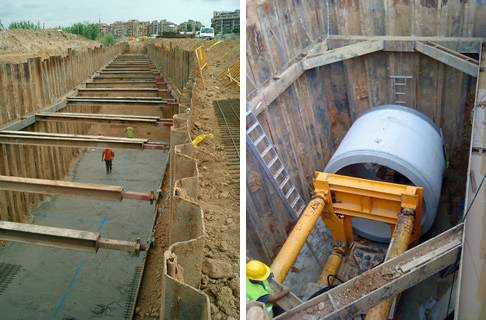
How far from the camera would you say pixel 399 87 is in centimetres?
980

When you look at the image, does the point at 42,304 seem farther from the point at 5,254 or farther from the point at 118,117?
the point at 118,117

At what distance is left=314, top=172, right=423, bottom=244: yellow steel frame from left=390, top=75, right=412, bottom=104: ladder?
12.7ft

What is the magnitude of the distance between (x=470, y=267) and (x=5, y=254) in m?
5.90

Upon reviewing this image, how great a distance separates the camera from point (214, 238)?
→ 5.37 metres

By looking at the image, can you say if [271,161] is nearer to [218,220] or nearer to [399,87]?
[218,220]

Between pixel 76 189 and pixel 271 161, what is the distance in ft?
11.1

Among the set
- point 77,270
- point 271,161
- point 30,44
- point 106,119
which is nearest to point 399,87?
point 271,161

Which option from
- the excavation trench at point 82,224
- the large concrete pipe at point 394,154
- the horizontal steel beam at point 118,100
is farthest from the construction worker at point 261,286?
the horizontal steel beam at point 118,100

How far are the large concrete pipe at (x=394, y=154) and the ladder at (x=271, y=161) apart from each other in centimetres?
80

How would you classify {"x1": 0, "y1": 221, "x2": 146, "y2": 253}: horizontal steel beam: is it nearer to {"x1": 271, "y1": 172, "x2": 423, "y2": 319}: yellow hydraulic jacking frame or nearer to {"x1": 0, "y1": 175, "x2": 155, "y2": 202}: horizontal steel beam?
{"x1": 0, "y1": 175, "x2": 155, "y2": 202}: horizontal steel beam

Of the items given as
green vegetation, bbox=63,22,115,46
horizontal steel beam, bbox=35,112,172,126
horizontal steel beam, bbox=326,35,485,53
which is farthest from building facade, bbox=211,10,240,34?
green vegetation, bbox=63,22,115,46

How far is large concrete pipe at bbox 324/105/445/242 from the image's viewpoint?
23.5ft

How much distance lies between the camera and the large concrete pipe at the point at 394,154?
718 cm

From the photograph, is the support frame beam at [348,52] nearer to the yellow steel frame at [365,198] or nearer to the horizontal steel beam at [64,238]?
the yellow steel frame at [365,198]
